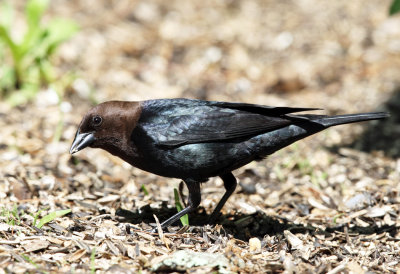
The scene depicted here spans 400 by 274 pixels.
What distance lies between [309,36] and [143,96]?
10.3 feet

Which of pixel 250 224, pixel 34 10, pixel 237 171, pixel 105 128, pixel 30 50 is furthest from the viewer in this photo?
pixel 30 50

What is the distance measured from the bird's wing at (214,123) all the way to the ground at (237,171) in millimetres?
732

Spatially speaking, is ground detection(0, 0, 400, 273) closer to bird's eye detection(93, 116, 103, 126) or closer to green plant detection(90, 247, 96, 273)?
green plant detection(90, 247, 96, 273)

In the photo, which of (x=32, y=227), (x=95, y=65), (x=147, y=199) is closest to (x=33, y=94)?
(x=95, y=65)

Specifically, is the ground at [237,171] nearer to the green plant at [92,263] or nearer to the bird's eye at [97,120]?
the green plant at [92,263]

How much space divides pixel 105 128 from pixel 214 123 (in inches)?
35.2

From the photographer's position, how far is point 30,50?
6.85 metres

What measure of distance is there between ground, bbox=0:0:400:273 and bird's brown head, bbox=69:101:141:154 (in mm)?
629

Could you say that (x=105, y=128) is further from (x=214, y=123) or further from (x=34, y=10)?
(x=34, y=10)

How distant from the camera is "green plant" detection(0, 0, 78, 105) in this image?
673cm

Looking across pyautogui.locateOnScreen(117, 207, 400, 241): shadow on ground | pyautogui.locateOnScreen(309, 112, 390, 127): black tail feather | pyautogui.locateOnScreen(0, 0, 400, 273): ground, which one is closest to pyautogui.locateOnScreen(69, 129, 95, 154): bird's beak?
pyautogui.locateOnScreen(0, 0, 400, 273): ground

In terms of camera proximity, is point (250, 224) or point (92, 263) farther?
point (250, 224)

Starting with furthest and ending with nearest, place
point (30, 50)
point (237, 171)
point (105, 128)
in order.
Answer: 1. point (30, 50)
2. point (237, 171)
3. point (105, 128)

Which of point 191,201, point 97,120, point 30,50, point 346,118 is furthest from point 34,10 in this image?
point 346,118
